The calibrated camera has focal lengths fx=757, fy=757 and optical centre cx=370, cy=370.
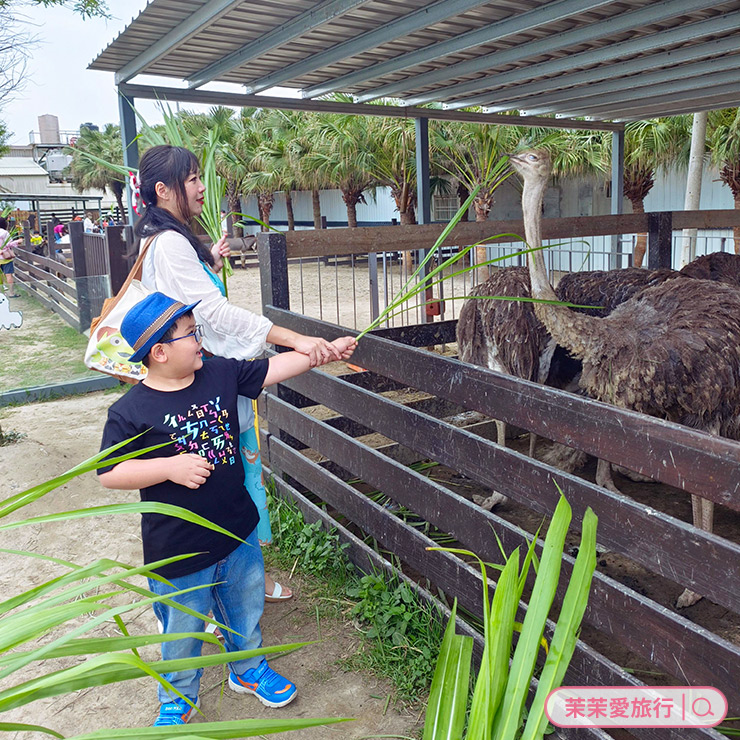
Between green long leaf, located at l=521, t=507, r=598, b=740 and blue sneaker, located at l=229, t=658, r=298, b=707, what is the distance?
145cm

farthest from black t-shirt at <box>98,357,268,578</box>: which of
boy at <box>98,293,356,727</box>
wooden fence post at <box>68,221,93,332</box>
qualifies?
wooden fence post at <box>68,221,93,332</box>

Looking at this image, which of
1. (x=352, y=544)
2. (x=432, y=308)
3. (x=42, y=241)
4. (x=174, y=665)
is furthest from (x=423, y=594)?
(x=42, y=241)

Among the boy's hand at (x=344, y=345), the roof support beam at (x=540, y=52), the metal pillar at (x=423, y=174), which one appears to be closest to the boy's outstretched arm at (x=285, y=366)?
the boy's hand at (x=344, y=345)

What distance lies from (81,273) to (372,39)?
18.6 ft

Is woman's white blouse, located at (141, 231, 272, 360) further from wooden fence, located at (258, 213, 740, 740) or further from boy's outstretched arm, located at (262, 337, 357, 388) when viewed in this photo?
wooden fence, located at (258, 213, 740, 740)

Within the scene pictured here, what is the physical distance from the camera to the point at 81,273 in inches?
361

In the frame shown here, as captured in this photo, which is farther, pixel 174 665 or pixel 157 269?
pixel 157 269

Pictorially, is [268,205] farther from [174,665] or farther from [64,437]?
[174,665]

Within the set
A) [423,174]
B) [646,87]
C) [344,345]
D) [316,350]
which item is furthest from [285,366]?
[646,87]

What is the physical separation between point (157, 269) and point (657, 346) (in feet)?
6.57

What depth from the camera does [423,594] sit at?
8.96 ft

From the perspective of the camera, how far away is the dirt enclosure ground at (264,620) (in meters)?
2.49

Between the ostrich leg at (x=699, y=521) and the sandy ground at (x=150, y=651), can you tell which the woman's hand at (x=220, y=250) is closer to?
the sandy ground at (x=150, y=651)

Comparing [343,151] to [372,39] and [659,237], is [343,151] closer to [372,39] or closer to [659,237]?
[659,237]
